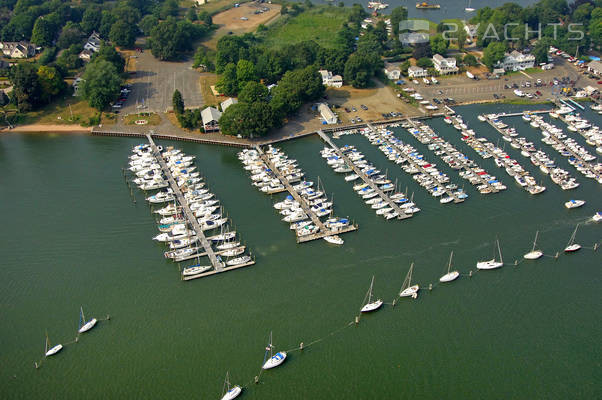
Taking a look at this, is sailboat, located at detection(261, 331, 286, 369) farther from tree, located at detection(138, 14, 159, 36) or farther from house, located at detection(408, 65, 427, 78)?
tree, located at detection(138, 14, 159, 36)

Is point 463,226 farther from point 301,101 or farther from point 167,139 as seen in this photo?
point 167,139

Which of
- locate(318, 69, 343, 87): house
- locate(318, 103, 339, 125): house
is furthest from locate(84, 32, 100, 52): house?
locate(318, 103, 339, 125): house

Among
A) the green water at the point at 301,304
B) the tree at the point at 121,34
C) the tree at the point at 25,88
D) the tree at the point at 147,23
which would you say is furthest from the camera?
the tree at the point at 147,23

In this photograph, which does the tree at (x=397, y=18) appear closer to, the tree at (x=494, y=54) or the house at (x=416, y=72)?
the house at (x=416, y=72)

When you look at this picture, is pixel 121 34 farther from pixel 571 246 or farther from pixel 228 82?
pixel 571 246

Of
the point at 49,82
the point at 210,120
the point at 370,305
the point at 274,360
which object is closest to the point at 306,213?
the point at 370,305

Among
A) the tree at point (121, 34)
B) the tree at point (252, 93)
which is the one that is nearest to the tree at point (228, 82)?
the tree at point (252, 93)

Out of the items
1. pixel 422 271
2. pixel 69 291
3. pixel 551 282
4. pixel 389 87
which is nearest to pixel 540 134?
pixel 389 87
